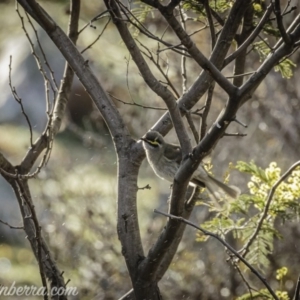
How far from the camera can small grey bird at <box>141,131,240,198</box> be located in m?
3.65

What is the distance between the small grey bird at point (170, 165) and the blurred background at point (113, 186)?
6.18ft

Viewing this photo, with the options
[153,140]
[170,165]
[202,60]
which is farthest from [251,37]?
[170,165]

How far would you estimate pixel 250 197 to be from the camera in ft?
12.4

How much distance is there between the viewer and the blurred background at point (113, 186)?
6840 mm

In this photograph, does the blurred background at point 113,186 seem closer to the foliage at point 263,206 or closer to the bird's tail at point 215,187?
the bird's tail at point 215,187

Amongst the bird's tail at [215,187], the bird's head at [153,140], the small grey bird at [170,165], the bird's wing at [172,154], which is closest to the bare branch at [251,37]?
the bird's head at [153,140]

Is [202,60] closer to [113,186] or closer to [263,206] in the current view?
[263,206]

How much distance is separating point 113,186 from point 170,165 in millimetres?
3060

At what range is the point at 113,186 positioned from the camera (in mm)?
7176

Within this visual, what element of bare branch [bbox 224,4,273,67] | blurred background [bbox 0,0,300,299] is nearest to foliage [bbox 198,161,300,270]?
bare branch [bbox 224,4,273,67]

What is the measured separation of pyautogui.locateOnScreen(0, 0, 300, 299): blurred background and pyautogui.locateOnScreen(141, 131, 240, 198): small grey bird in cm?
188

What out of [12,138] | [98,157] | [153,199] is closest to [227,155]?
[153,199]

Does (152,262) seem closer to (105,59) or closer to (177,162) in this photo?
(177,162)

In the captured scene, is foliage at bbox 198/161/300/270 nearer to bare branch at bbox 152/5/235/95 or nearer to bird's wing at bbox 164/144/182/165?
bird's wing at bbox 164/144/182/165
